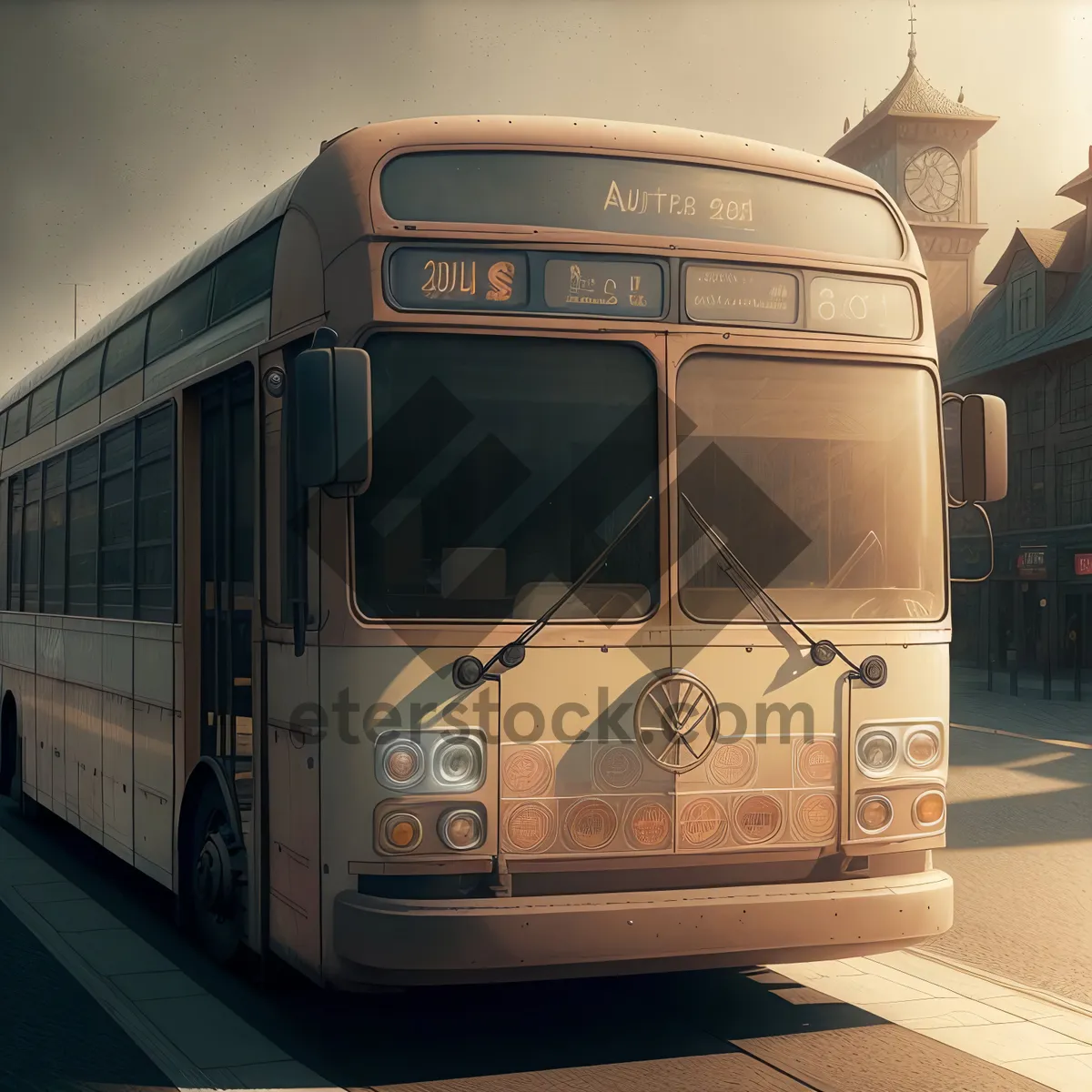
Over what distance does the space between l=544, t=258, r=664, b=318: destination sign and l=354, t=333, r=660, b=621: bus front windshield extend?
0.50ft

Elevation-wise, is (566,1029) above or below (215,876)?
below

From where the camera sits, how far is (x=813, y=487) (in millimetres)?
6410

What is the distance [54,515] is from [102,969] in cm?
400

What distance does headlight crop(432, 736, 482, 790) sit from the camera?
5.81m

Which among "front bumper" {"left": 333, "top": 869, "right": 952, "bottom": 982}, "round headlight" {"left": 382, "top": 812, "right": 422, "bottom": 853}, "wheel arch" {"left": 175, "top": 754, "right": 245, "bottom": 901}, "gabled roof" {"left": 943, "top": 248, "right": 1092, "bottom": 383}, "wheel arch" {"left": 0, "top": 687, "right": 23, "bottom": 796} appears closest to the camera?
"front bumper" {"left": 333, "top": 869, "right": 952, "bottom": 982}

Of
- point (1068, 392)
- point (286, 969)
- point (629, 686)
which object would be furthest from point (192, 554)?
point (1068, 392)

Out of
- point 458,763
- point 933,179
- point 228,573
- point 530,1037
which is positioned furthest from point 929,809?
point 933,179

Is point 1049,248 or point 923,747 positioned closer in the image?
point 923,747

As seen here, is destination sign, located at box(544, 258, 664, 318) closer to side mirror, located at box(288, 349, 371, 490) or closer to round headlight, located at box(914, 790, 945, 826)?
side mirror, located at box(288, 349, 371, 490)

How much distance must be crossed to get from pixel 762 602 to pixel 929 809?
1036mm

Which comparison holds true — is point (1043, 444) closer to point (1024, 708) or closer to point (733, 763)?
point (1024, 708)

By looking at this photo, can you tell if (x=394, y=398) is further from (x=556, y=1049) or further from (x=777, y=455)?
(x=556, y=1049)

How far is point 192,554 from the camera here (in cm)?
766

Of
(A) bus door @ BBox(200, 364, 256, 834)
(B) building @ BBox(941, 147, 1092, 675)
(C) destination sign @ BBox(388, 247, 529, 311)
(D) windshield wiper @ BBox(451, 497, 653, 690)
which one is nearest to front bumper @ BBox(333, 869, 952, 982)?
(D) windshield wiper @ BBox(451, 497, 653, 690)
